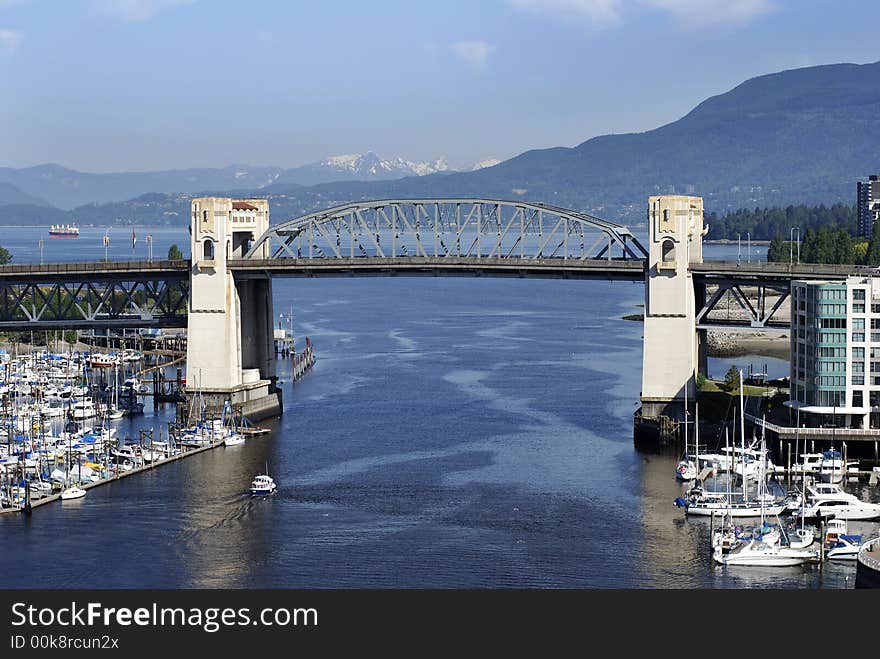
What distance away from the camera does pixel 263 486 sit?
47.8 meters

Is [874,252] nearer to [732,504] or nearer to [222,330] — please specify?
[222,330]

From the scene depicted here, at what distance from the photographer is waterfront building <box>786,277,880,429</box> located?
51406 mm

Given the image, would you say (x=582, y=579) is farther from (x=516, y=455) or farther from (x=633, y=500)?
(x=516, y=455)

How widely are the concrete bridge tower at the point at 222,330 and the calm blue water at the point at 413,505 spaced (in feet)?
6.66

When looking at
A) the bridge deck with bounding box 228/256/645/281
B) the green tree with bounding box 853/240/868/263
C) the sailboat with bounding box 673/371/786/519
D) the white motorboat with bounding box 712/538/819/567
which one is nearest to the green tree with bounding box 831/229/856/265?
the green tree with bounding box 853/240/868/263

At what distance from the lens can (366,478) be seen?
5009 cm

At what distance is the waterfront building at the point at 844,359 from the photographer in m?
51.4

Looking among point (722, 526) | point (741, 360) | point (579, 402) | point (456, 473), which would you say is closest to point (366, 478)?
point (456, 473)

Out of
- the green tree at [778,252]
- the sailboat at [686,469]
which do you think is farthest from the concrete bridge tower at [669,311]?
the green tree at [778,252]

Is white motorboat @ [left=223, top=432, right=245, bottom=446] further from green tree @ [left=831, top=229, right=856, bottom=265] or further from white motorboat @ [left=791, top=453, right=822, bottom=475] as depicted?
green tree @ [left=831, top=229, right=856, bottom=265]

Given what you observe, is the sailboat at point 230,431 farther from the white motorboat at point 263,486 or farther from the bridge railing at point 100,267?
the white motorboat at point 263,486

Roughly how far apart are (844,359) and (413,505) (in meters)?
15.5
